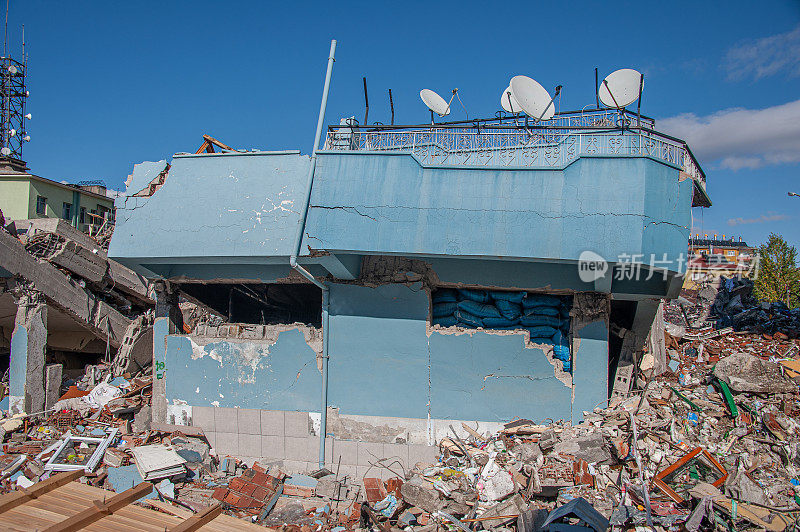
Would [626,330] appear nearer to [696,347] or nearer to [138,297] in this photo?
[696,347]

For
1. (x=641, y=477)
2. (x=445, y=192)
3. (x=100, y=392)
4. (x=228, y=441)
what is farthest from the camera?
(x=100, y=392)

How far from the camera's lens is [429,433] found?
943 centimetres

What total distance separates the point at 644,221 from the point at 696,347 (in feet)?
Answer: 22.0

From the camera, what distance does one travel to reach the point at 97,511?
3703 millimetres

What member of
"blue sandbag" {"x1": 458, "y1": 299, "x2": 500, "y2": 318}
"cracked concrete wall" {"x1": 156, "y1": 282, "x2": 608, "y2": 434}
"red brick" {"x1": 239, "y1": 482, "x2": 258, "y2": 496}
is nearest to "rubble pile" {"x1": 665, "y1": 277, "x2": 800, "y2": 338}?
"cracked concrete wall" {"x1": 156, "y1": 282, "x2": 608, "y2": 434}

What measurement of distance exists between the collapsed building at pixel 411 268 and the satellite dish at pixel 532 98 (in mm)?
322

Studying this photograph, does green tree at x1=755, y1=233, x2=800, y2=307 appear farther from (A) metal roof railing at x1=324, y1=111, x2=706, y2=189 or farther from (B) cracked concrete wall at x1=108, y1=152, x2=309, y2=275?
(B) cracked concrete wall at x1=108, y1=152, x2=309, y2=275

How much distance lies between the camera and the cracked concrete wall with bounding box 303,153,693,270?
7770mm

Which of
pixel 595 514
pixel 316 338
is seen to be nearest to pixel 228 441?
pixel 316 338

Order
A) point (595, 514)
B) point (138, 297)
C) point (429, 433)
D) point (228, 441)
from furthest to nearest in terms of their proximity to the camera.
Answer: point (138, 297), point (228, 441), point (429, 433), point (595, 514)

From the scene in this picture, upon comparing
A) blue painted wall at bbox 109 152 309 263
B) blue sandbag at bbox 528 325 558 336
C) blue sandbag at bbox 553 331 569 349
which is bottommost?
blue sandbag at bbox 553 331 569 349

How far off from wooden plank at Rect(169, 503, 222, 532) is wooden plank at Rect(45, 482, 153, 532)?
1.76ft

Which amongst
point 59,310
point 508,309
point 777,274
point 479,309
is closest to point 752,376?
point 508,309

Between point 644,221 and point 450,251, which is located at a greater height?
point 644,221
